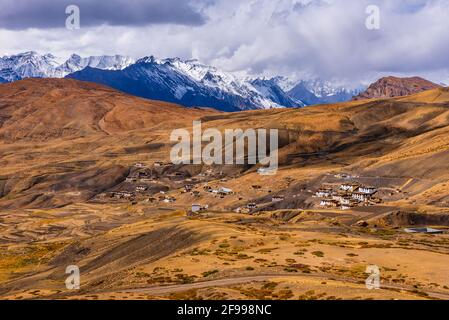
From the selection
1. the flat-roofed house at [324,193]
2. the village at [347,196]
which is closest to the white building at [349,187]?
the village at [347,196]

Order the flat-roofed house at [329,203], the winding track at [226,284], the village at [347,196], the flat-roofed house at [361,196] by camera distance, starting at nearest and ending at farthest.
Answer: the winding track at [226,284] < the village at [347,196] < the flat-roofed house at [329,203] < the flat-roofed house at [361,196]

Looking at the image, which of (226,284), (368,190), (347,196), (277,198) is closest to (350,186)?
(368,190)

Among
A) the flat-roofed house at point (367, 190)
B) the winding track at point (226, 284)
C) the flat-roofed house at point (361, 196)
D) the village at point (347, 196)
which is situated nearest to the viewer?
the winding track at point (226, 284)

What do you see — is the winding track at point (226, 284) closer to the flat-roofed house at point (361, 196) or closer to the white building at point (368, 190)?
the flat-roofed house at point (361, 196)

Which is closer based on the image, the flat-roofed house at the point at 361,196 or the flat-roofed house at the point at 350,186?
the flat-roofed house at the point at 361,196

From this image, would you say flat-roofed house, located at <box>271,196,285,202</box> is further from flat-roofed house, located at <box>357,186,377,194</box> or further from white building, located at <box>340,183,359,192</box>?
flat-roofed house, located at <box>357,186,377,194</box>

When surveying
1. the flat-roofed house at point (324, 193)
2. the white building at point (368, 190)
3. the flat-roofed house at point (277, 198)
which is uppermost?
the white building at point (368, 190)

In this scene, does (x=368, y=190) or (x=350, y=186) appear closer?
(x=368, y=190)

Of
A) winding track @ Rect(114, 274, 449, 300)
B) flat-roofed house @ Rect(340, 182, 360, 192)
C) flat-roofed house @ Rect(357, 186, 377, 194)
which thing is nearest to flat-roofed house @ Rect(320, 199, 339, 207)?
flat-roofed house @ Rect(357, 186, 377, 194)

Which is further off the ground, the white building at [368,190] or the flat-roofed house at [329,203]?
the white building at [368,190]

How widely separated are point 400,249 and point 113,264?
40265mm

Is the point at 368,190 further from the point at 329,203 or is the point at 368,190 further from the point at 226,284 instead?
the point at 226,284
